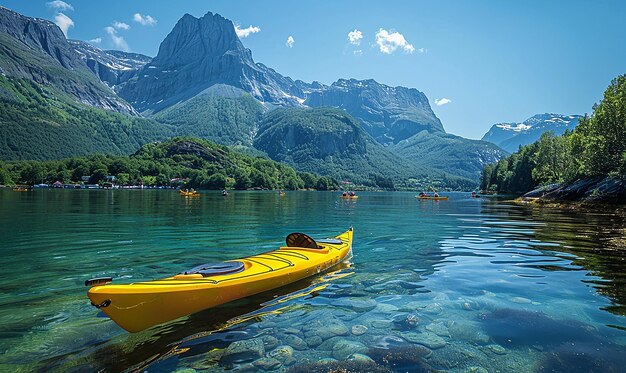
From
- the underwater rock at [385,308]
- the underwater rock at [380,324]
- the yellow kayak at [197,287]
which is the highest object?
the yellow kayak at [197,287]

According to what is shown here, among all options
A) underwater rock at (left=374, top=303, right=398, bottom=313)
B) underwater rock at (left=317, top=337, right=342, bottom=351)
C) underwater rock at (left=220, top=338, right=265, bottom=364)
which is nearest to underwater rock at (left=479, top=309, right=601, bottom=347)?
underwater rock at (left=374, top=303, right=398, bottom=313)

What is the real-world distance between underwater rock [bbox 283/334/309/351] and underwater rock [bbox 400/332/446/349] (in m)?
2.37

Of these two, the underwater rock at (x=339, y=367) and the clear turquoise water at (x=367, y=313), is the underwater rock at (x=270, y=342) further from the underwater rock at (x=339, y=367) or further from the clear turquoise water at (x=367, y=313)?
the underwater rock at (x=339, y=367)

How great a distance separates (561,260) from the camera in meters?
16.9

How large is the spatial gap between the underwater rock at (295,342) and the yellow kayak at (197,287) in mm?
2247

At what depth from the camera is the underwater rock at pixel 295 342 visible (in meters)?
7.81

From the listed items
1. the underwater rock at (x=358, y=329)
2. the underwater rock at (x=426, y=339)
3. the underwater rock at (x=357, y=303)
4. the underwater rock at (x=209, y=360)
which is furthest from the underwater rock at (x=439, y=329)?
the underwater rock at (x=209, y=360)

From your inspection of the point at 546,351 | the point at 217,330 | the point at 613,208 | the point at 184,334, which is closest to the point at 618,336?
the point at 546,351

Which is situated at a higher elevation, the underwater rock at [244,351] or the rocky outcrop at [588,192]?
the rocky outcrop at [588,192]

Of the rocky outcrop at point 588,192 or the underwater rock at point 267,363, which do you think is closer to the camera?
the underwater rock at point 267,363

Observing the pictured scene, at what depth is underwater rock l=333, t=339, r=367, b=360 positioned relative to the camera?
7.39 metres

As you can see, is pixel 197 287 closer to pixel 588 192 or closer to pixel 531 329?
pixel 531 329

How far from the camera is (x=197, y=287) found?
876 centimetres

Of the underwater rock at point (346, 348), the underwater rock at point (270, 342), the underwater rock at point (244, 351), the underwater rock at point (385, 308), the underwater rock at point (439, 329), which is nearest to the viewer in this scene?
the underwater rock at point (244, 351)
